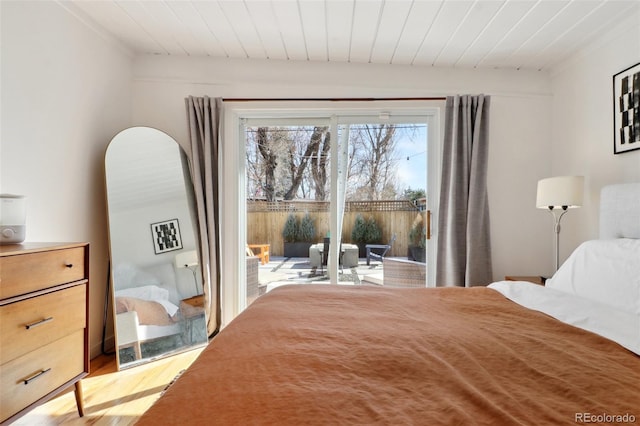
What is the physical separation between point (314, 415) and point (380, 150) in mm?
2752

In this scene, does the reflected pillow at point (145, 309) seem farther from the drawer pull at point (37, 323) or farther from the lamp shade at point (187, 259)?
the drawer pull at point (37, 323)

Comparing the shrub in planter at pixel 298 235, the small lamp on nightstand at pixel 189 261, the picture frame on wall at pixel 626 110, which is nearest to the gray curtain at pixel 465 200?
the picture frame on wall at pixel 626 110

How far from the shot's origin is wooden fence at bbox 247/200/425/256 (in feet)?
10.3

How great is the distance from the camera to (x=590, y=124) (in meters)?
2.57

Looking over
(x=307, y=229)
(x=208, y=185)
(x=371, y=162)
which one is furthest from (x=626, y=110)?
(x=208, y=185)

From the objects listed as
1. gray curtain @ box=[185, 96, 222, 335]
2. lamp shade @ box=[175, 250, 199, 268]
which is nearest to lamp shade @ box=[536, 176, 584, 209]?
gray curtain @ box=[185, 96, 222, 335]

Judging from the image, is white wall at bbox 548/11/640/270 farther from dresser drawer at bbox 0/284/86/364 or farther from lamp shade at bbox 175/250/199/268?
dresser drawer at bbox 0/284/86/364

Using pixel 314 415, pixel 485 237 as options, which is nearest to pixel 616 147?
pixel 485 237

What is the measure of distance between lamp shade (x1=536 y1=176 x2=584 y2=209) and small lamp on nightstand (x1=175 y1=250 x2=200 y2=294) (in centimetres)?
284

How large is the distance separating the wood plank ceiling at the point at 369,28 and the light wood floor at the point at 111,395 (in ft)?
8.26

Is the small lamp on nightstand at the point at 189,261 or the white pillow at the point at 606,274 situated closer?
the white pillow at the point at 606,274

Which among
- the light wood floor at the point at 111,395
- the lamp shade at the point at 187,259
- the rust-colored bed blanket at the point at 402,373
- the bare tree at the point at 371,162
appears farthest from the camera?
the bare tree at the point at 371,162

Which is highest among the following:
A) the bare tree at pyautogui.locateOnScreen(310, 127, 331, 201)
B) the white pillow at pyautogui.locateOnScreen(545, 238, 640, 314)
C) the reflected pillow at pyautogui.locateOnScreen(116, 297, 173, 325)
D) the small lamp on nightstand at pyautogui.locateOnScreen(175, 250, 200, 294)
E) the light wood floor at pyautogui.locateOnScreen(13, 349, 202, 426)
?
the bare tree at pyautogui.locateOnScreen(310, 127, 331, 201)

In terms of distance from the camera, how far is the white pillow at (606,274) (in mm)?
1456
